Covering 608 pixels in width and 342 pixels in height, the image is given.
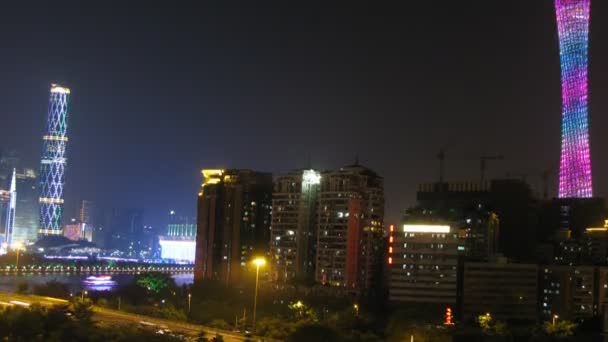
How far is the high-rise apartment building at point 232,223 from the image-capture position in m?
38.5

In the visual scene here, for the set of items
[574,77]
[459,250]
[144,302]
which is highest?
[574,77]

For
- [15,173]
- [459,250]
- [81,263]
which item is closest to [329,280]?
[459,250]

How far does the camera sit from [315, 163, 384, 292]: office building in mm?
32625

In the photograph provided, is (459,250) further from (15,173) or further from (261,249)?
(15,173)

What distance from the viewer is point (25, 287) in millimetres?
25828

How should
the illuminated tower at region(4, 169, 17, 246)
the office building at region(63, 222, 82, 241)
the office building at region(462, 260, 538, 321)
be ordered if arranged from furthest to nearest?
1. the office building at region(63, 222, 82, 241)
2. the illuminated tower at region(4, 169, 17, 246)
3. the office building at region(462, 260, 538, 321)

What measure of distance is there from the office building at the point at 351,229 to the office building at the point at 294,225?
3.50 ft

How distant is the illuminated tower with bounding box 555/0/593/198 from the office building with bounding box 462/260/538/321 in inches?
198

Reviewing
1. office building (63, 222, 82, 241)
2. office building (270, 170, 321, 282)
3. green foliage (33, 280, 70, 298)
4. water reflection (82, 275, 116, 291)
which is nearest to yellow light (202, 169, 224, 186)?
office building (270, 170, 321, 282)

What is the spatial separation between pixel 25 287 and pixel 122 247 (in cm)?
6662

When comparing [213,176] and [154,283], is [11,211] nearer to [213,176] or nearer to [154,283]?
[213,176]

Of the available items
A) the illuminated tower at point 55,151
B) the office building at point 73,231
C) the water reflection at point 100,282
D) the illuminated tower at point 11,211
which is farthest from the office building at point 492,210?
the office building at point 73,231

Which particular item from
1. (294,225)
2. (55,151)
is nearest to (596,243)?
(294,225)

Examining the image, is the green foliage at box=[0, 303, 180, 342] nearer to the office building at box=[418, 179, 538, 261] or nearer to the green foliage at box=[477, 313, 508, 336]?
the green foliage at box=[477, 313, 508, 336]
